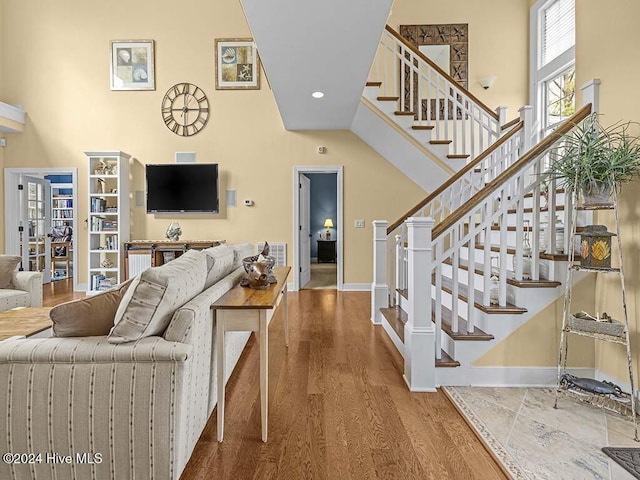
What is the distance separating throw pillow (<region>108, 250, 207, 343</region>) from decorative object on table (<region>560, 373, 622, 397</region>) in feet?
7.69

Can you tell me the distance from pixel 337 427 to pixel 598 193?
205 cm

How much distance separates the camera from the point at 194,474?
1611mm

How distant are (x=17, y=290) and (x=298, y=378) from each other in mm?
2993

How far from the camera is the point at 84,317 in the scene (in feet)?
5.18

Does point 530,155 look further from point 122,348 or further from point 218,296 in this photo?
point 122,348

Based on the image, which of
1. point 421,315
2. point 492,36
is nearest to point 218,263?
point 421,315

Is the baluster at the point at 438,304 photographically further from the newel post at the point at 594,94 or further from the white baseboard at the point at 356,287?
the white baseboard at the point at 356,287

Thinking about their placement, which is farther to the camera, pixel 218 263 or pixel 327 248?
pixel 327 248

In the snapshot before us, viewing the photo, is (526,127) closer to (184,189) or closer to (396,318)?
(396,318)

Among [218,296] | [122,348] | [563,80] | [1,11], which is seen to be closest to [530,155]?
[218,296]

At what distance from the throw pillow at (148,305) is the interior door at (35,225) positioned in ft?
21.6

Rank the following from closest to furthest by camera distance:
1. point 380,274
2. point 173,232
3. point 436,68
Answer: point 380,274
point 436,68
point 173,232

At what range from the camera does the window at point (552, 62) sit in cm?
485

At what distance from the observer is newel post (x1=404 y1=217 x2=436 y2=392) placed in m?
2.44
